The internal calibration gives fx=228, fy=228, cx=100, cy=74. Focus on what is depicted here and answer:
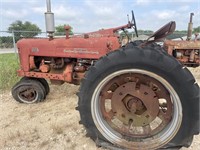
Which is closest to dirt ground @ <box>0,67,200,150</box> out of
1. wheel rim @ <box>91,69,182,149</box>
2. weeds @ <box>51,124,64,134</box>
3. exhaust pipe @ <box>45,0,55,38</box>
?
weeds @ <box>51,124,64,134</box>

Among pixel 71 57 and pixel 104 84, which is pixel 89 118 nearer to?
pixel 104 84

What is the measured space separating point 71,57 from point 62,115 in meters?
1.04

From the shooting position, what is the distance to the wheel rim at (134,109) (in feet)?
Answer: 7.99

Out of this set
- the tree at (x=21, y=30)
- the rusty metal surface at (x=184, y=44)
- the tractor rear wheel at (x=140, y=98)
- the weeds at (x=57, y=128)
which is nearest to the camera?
the tractor rear wheel at (x=140, y=98)

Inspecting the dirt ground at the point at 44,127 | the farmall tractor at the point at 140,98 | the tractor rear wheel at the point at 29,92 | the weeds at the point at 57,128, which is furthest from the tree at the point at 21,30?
the farmall tractor at the point at 140,98

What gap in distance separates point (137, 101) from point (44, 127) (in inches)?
57.7

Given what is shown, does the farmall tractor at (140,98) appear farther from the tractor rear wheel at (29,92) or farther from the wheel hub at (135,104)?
the tractor rear wheel at (29,92)

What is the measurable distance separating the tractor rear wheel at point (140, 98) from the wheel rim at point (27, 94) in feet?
6.72

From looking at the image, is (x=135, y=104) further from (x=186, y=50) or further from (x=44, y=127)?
(x=186, y=50)

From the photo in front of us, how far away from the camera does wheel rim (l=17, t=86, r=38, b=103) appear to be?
4293 millimetres

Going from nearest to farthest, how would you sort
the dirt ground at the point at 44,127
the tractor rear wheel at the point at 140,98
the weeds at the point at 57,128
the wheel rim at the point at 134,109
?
1. the tractor rear wheel at the point at 140,98
2. the wheel rim at the point at 134,109
3. the dirt ground at the point at 44,127
4. the weeds at the point at 57,128

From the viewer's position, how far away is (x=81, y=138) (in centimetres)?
290

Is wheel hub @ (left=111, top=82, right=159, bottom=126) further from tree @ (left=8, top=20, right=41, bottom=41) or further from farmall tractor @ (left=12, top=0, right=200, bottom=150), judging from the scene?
tree @ (left=8, top=20, right=41, bottom=41)

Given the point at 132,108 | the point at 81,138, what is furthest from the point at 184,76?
the point at 81,138
